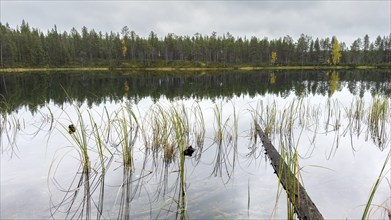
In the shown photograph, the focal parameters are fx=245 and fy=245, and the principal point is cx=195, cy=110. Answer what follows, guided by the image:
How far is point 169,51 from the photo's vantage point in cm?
10869

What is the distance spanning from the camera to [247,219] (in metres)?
3.80

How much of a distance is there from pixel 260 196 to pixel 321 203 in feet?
3.40

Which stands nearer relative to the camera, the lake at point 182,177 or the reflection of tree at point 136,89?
the lake at point 182,177

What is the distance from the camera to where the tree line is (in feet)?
294

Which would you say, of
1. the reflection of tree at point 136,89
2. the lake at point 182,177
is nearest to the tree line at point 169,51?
the reflection of tree at point 136,89

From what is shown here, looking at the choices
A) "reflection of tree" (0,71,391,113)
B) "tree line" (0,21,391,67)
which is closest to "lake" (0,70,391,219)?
"reflection of tree" (0,71,391,113)

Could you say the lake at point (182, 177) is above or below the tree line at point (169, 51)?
below

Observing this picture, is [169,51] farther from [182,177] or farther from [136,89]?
[182,177]

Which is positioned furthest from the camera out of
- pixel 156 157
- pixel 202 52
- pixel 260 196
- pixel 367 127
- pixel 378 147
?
pixel 202 52

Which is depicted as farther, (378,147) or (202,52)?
(202,52)

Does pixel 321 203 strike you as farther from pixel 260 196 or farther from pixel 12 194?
pixel 12 194

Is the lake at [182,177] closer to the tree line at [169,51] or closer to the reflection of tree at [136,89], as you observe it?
the reflection of tree at [136,89]

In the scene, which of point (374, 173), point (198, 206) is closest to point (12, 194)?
point (198, 206)

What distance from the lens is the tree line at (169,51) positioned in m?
89.8
